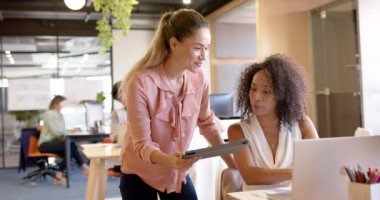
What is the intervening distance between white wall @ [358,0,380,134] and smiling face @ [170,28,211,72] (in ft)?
9.92

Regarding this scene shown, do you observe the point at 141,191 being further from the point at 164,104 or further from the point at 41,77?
Answer: the point at 41,77

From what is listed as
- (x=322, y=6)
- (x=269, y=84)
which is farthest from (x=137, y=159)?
(x=322, y=6)

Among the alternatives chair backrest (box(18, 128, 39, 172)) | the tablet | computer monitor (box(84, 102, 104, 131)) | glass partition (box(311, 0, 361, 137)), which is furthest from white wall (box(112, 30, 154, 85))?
the tablet

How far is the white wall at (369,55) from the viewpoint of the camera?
166 inches

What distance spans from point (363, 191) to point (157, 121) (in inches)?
32.1

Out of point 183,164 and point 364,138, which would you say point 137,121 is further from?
point 364,138

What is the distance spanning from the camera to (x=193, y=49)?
1663 mm

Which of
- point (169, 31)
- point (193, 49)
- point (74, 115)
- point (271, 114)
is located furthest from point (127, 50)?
point (193, 49)

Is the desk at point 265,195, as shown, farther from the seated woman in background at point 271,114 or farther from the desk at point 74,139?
the desk at point 74,139

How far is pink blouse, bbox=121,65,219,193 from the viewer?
1.69 m

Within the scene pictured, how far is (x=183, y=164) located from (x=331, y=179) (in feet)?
1.57

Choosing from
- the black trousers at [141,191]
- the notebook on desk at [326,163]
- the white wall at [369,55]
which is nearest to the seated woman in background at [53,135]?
the white wall at [369,55]

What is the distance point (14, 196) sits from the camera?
620 centimetres

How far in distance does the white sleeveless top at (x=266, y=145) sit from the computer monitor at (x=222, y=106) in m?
1.97
